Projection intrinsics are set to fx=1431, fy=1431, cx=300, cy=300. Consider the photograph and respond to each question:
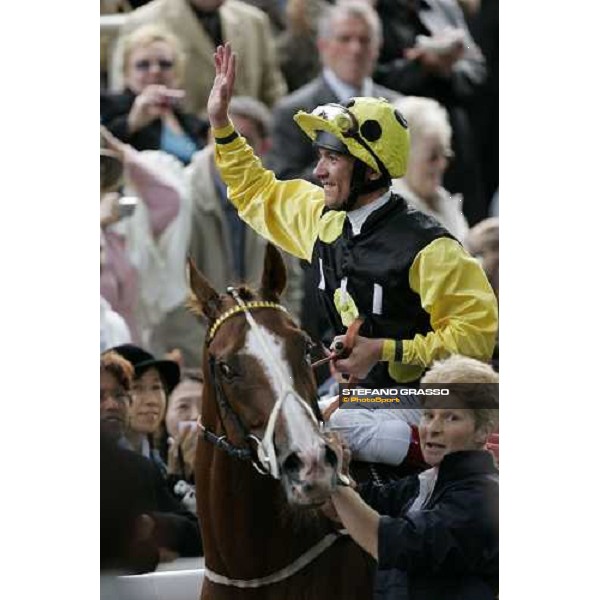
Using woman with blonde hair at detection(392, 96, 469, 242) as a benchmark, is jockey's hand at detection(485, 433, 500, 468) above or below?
below

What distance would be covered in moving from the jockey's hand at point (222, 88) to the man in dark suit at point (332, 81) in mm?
157

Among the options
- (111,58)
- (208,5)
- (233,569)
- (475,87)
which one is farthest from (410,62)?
(233,569)

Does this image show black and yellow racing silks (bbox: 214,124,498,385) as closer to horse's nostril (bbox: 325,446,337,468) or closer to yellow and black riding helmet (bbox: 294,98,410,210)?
yellow and black riding helmet (bbox: 294,98,410,210)

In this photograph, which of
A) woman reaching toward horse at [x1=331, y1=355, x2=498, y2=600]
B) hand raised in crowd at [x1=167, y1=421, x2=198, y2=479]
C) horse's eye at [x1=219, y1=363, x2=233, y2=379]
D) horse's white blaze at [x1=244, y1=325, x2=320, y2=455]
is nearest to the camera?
horse's white blaze at [x1=244, y1=325, x2=320, y2=455]

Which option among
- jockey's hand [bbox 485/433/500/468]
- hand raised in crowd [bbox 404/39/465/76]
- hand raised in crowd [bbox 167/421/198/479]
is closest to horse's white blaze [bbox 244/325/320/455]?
hand raised in crowd [bbox 167/421/198/479]

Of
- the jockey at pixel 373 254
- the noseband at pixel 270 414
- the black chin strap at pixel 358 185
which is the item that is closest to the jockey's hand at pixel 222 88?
the jockey at pixel 373 254

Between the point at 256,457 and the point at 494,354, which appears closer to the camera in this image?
the point at 256,457

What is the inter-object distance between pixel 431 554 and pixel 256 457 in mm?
610

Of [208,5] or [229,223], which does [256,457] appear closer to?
[229,223]

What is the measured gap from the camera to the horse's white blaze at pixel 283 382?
3990 millimetres

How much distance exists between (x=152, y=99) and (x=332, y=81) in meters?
0.56

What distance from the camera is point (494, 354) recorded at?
14.3 feet

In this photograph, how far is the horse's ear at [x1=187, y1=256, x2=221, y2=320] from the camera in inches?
167

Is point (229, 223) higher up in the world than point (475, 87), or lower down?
lower down
